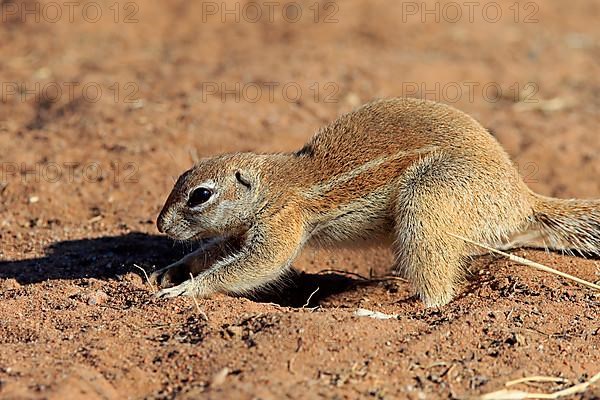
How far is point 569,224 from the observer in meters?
5.57

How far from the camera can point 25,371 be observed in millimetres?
3793

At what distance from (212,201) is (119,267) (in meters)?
0.92

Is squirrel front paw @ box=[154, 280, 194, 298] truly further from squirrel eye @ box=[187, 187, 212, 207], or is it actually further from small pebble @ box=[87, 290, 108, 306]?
squirrel eye @ box=[187, 187, 212, 207]

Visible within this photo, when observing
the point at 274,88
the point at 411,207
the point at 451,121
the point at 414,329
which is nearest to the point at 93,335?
the point at 414,329

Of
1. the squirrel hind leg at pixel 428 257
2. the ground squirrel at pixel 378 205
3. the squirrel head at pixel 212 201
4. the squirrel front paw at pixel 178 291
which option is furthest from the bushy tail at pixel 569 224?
the squirrel front paw at pixel 178 291

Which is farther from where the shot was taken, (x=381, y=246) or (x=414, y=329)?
(x=381, y=246)

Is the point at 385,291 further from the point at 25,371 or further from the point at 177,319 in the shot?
the point at 25,371

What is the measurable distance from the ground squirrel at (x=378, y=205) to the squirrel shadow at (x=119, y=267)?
15.6 inches

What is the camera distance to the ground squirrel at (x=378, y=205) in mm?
5242

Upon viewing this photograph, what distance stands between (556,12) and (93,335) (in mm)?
11122

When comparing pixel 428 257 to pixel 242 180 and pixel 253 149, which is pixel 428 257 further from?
pixel 253 149

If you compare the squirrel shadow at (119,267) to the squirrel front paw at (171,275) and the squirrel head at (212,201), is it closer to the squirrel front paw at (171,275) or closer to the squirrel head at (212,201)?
the squirrel front paw at (171,275)

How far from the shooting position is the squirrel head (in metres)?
5.44

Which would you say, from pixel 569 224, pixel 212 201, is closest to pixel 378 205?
pixel 212 201
